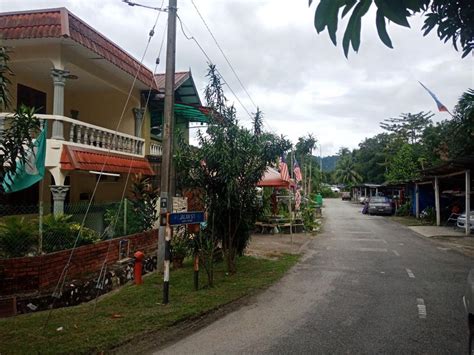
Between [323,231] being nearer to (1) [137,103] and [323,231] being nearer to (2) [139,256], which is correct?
(1) [137,103]

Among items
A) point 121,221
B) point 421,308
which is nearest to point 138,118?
point 121,221

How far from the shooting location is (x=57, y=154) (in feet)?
33.8

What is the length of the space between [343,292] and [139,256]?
4.11 meters

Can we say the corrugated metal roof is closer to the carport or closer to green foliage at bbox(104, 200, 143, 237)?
green foliage at bbox(104, 200, 143, 237)

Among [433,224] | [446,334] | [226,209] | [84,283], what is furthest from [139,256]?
[433,224]

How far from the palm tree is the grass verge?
75.6m

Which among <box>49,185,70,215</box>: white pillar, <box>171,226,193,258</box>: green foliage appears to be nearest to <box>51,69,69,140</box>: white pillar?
<box>49,185,70,215</box>: white pillar

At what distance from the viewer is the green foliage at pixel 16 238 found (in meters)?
7.57

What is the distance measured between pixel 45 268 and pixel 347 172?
81.2m

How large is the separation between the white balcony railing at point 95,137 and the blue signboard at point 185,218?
15.5ft

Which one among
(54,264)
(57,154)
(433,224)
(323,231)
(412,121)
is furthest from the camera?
(412,121)

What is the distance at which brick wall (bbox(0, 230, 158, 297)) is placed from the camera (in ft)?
23.2

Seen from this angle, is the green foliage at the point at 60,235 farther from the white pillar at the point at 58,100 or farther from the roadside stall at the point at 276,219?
the roadside stall at the point at 276,219

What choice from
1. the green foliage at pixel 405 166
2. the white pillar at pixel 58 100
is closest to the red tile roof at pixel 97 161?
the white pillar at pixel 58 100
